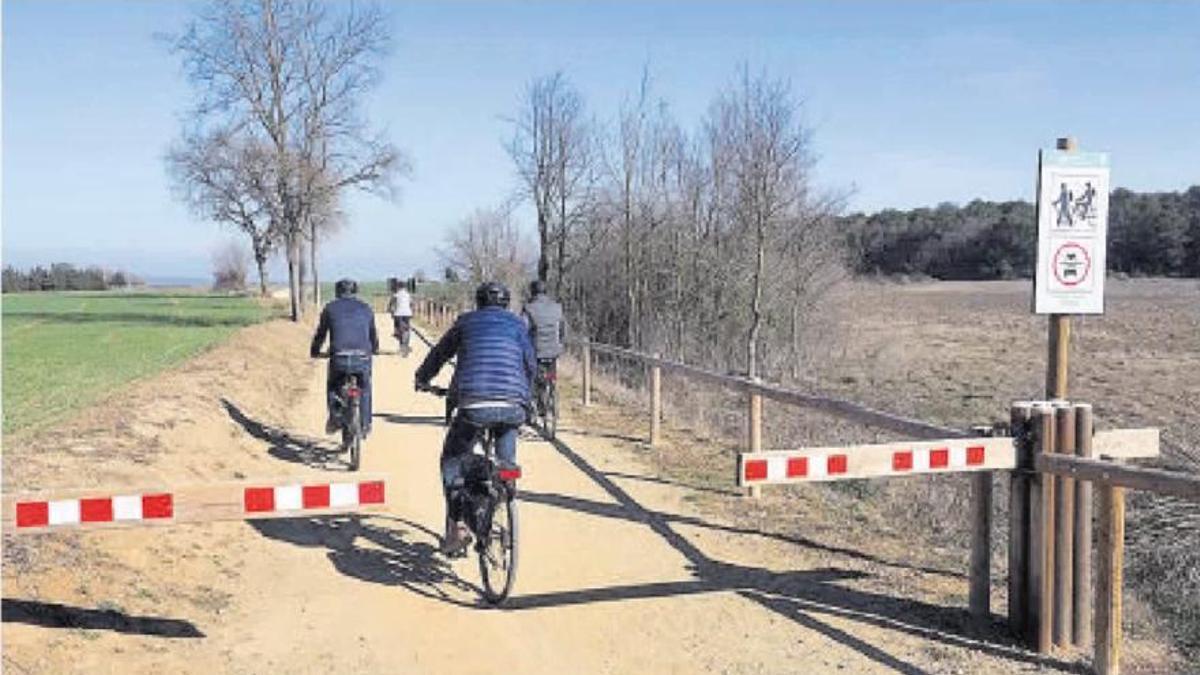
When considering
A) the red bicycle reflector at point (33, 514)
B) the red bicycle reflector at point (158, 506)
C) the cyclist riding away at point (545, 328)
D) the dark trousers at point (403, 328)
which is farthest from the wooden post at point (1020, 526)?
the dark trousers at point (403, 328)

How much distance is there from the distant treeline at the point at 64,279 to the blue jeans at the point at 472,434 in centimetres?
11368

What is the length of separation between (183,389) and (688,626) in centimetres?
1051

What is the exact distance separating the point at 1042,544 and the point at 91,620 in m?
5.40

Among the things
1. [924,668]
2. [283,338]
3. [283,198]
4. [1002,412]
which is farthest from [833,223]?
[924,668]

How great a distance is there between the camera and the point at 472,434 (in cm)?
708

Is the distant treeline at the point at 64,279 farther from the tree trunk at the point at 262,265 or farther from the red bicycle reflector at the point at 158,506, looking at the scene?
the red bicycle reflector at the point at 158,506

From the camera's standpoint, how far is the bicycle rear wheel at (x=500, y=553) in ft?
22.2

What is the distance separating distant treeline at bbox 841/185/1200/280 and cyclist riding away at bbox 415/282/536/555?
70337 millimetres

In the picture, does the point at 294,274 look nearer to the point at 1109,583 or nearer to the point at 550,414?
the point at 550,414

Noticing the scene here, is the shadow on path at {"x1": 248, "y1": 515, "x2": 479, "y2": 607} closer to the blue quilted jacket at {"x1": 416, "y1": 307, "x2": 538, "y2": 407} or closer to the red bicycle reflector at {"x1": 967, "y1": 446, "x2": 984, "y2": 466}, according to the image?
the blue quilted jacket at {"x1": 416, "y1": 307, "x2": 538, "y2": 407}

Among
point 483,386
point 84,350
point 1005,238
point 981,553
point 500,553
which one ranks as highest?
point 1005,238

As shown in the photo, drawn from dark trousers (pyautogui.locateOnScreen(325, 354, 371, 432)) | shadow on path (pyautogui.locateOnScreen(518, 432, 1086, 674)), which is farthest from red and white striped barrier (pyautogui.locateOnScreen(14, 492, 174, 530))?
dark trousers (pyautogui.locateOnScreen(325, 354, 371, 432))

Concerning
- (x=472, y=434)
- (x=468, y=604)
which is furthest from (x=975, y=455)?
(x=468, y=604)

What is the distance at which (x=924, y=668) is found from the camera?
5812 millimetres
